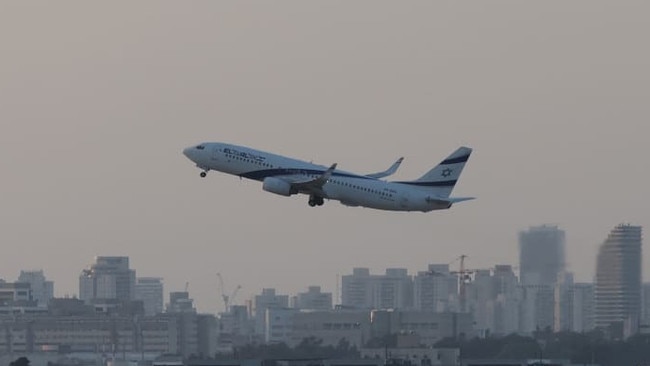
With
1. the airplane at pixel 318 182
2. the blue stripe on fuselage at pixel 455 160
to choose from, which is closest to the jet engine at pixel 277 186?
the airplane at pixel 318 182

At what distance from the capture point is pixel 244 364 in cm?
18950

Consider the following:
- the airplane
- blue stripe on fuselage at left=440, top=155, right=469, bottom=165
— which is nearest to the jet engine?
the airplane

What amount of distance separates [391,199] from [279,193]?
7.85m

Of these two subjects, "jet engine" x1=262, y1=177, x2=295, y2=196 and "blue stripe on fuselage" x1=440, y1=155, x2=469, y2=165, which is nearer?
"jet engine" x1=262, y1=177, x2=295, y2=196

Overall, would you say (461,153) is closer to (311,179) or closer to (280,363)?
(311,179)

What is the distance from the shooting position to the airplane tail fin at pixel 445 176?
169875mm

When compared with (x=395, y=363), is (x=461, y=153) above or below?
above

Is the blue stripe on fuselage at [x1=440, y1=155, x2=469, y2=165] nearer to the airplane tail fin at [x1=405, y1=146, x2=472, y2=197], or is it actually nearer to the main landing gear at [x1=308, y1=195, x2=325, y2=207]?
the airplane tail fin at [x1=405, y1=146, x2=472, y2=197]

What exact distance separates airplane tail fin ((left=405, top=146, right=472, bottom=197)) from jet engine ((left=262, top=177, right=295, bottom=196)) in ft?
28.9

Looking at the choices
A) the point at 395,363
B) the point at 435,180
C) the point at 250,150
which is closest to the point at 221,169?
the point at 250,150

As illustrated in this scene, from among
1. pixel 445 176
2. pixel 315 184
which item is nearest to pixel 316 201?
pixel 315 184

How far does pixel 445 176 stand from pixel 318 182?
376 inches

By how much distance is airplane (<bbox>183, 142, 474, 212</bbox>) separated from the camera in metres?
168

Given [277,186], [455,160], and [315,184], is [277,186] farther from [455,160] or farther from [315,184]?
[455,160]
